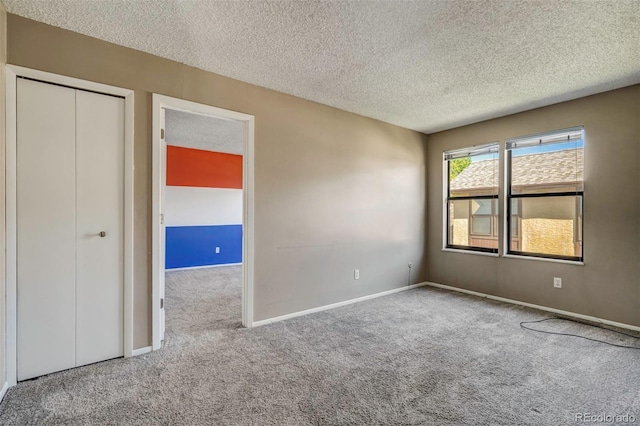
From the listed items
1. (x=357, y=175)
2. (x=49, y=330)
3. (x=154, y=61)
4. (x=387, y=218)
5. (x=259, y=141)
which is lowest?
(x=49, y=330)

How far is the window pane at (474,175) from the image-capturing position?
163 inches

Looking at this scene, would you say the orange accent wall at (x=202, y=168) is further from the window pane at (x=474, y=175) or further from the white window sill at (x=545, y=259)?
the white window sill at (x=545, y=259)

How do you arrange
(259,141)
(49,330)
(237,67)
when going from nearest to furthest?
(49,330) < (237,67) < (259,141)

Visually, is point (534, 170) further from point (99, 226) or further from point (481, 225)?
point (99, 226)

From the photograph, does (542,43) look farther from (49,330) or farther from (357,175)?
(49,330)

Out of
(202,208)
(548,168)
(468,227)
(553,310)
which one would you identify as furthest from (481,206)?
(202,208)

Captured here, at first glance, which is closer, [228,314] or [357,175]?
[228,314]

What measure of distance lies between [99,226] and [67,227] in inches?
7.4

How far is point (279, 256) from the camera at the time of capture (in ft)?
10.5

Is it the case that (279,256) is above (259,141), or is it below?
below

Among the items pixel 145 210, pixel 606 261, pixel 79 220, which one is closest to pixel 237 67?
pixel 145 210

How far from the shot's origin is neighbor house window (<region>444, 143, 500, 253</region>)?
4.12m

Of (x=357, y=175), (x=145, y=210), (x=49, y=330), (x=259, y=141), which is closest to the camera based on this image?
(x=49, y=330)

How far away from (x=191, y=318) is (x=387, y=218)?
2828mm
